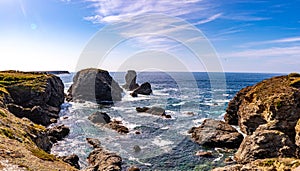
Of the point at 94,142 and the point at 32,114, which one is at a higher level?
the point at 32,114

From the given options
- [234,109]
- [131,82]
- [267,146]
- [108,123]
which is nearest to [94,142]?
[108,123]

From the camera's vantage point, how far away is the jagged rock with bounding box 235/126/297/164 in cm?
3675

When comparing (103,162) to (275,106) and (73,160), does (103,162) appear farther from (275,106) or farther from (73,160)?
(275,106)

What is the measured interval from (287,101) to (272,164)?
26.4m

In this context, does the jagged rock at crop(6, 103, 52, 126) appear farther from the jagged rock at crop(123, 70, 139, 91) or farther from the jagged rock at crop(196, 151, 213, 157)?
the jagged rock at crop(123, 70, 139, 91)

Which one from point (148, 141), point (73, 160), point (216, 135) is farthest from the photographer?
point (148, 141)

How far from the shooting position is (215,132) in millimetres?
51656

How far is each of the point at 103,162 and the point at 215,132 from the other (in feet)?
84.9

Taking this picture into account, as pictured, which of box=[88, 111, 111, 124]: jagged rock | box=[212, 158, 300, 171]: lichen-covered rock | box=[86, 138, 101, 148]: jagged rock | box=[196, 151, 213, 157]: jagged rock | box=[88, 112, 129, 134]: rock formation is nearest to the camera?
box=[212, 158, 300, 171]: lichen-covered rock

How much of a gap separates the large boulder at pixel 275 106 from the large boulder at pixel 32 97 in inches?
2003

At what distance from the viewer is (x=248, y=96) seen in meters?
57.2

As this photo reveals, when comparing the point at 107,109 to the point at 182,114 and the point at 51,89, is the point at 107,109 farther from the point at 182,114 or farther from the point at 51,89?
the point at 182,114

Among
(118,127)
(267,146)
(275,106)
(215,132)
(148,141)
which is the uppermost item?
(275,106)

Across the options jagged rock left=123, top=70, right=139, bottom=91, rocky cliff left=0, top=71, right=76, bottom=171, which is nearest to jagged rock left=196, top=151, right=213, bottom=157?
rocky cliff left=0, top=71, right=76, bottom=171
